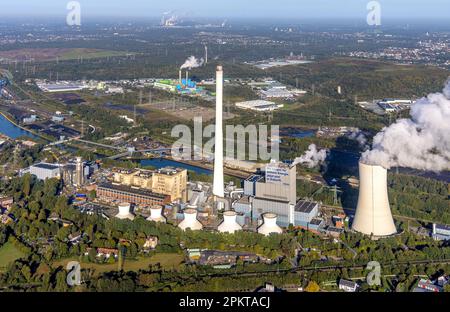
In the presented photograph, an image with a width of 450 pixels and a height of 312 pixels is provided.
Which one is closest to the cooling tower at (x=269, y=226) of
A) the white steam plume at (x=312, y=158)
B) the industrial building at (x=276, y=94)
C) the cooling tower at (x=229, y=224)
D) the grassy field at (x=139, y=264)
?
the cooling tower at (x=229, y=224)

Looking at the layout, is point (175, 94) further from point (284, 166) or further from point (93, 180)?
point (284, 166)

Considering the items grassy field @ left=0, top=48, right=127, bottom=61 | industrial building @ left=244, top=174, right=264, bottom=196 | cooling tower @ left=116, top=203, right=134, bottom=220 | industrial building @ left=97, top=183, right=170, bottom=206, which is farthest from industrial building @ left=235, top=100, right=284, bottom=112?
grassy field @ left=0, top=48, right=127, bottom=61

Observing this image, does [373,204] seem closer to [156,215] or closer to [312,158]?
[156,215]

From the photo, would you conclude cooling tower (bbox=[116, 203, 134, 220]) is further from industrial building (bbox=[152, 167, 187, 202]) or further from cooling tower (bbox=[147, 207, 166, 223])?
industrial building (bbox=[152, 167, 187, 202])

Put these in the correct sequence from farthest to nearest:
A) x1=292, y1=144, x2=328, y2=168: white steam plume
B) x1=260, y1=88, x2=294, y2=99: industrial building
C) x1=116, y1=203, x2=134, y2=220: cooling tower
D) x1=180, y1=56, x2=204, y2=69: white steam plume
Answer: x1=180, y1=56, x2=204, y2=69: white steam plume < x1=260, y1=88, x2=294, y2=99: industrial building < x1=292, y1=144, x2=328, y2=168: white steam plume < x1=116, y1=203, x2=134, y2=220: cooling tower

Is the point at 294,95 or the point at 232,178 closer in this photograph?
the point at 232,178

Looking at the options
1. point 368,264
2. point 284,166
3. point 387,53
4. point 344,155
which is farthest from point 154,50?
point 368,264
